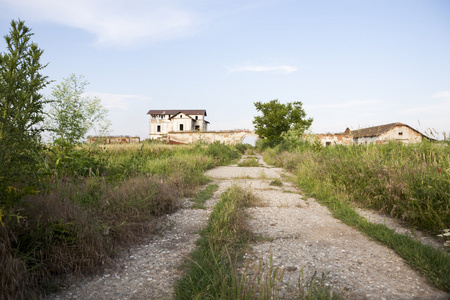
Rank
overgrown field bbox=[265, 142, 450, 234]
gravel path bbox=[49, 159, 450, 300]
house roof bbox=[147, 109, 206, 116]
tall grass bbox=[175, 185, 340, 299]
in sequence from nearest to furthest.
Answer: tall grass bbox=[175, 185, 340, 299]
gravel path bbox=[49, 159, 450, 300]
overgrown field bbox=[265, 142, 450, 234]
house roof bbox=[147, 109, 206, 116]

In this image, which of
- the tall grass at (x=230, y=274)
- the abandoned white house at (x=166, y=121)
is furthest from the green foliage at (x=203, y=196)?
the abandoned white house at (x=166, y=121)

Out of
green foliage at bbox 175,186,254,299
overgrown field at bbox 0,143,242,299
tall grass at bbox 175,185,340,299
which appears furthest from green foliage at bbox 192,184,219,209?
green foliage at bbox 175,186,254,299

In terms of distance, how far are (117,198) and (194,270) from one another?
1855 millimetres

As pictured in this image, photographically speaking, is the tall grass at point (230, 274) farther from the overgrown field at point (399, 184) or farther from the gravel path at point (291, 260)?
the overgrown field at point (399, 184)

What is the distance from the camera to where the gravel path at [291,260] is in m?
2.21

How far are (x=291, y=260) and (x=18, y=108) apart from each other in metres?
3.35

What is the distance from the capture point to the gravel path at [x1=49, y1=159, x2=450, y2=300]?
7.27 feet

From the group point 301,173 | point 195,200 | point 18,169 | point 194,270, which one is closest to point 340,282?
point 194,270

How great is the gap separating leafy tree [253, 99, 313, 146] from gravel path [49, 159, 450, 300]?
77.4ft

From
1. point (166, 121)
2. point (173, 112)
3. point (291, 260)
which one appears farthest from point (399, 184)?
point (173, 112)

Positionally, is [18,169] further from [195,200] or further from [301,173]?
[301,173]

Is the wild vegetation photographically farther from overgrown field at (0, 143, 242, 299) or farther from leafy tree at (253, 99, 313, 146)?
leafy tree at (253, 99, 313, 146)

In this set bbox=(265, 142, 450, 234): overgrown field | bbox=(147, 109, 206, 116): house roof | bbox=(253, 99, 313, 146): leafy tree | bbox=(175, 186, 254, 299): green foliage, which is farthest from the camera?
bbox=(147, 109, 206, 116): house roof

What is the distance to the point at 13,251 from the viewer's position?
216 centimetres
